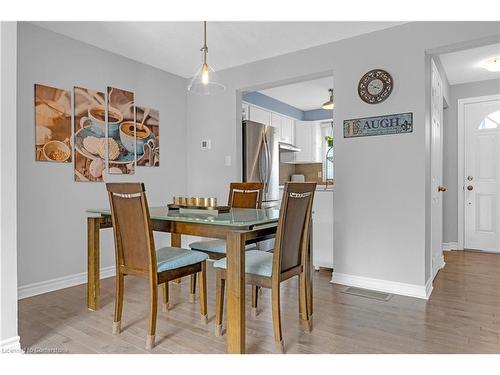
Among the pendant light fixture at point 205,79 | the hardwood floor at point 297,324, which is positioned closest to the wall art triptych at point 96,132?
the hardwood floor at point 297,324

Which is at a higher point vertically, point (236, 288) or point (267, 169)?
point (267, 169)

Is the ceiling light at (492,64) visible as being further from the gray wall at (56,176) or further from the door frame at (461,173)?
the gray wall at (56,176)

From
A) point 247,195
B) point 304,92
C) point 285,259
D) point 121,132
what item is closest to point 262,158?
point 247,195

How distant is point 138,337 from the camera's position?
2.14 m

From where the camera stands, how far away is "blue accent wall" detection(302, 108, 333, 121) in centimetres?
645

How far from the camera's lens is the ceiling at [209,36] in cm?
300

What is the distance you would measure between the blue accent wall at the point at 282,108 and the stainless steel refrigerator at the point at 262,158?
594 mm

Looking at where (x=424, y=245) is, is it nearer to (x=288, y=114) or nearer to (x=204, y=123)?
(x=204, y=123)

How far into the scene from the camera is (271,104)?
5621mm

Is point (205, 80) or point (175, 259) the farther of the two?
point (205, 80)

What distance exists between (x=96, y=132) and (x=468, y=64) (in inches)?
167

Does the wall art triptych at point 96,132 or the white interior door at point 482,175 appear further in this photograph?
the white interior door at point 482,175

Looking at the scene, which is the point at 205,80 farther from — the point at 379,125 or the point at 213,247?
the point at 379,125
